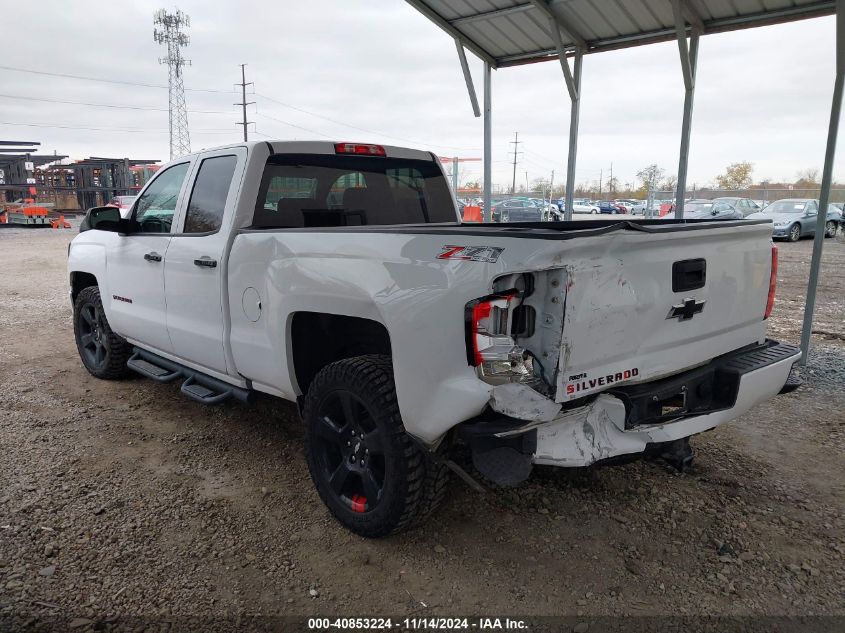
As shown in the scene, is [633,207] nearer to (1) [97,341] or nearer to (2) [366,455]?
(1) [97,341]

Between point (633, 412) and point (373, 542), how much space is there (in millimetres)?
1395

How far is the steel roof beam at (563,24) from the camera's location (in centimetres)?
655

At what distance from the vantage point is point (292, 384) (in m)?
3.35

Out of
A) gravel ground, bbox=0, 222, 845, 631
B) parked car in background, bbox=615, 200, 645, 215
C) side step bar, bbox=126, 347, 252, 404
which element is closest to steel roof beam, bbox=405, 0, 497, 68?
side step bar, bbox=126, 347, 252, 404

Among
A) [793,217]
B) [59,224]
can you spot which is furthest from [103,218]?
[59,224]

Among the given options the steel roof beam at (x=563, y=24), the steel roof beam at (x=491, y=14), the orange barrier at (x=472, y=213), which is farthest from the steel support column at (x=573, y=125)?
the orange barrier at (x=472, y=213)

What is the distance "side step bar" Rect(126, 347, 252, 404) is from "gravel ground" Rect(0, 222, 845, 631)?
404 mm

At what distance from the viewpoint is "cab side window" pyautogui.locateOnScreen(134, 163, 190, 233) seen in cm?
442

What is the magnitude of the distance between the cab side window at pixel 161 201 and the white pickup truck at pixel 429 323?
0.25 ft

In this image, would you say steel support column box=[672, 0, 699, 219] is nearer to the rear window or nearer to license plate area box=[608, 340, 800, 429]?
the rear window

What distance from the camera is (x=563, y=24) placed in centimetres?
701

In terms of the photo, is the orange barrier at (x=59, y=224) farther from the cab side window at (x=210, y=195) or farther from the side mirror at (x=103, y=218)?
the cab side window at (x=210, y=195)

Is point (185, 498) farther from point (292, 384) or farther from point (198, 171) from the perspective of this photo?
point (198, 171)

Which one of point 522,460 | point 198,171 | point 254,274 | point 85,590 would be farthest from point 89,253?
point 522,460
